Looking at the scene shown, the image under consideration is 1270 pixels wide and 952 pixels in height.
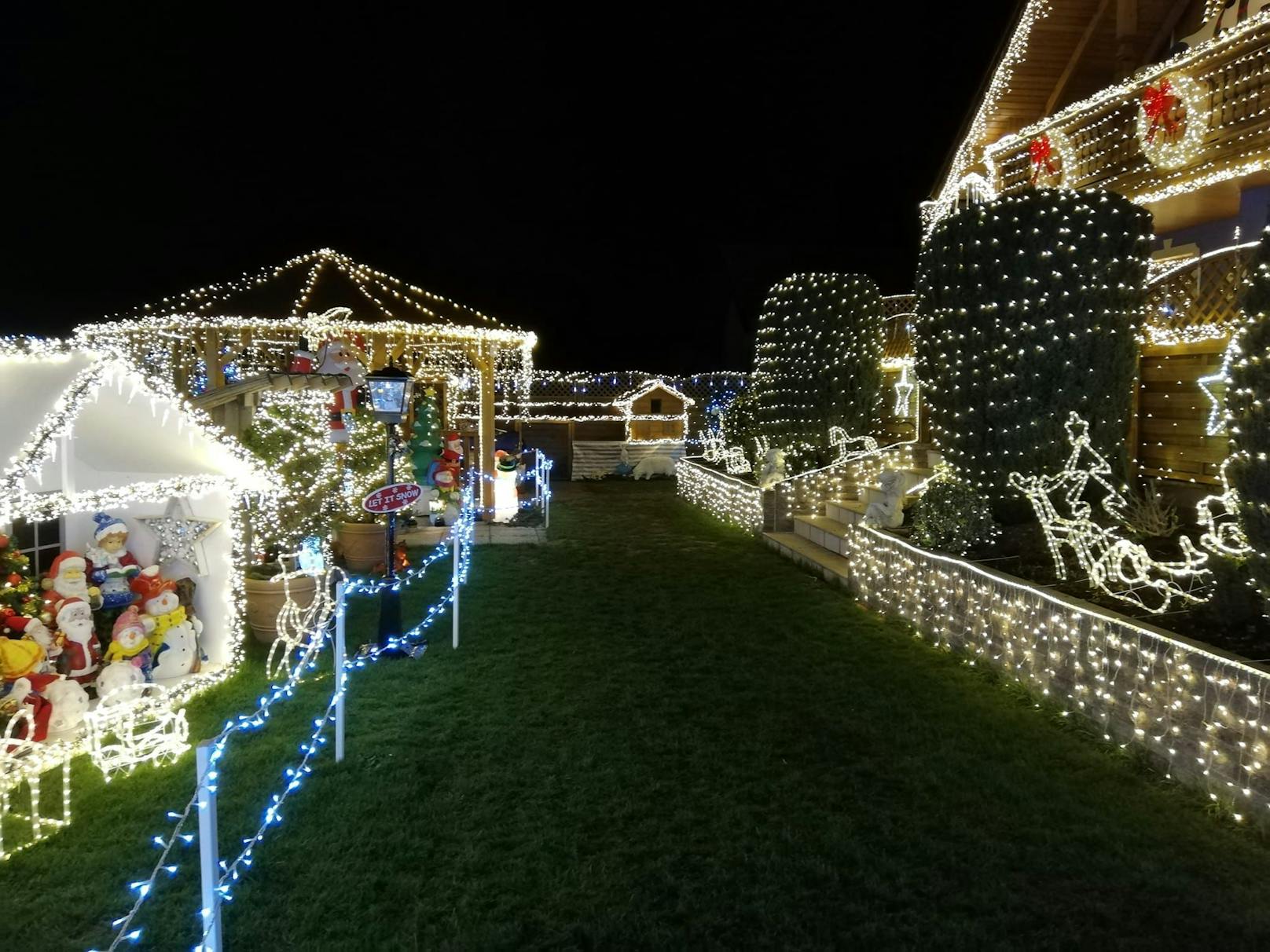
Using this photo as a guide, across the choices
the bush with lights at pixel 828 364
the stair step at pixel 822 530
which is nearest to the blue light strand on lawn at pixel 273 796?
the stair step at pixel 822 530

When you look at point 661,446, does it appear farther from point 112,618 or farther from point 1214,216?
point 112,618

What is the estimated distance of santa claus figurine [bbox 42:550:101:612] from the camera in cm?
529

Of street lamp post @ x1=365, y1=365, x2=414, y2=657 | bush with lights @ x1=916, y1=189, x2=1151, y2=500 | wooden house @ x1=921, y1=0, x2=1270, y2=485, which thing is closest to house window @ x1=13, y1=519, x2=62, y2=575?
street lamp post @ x1=365, y1=365, x2=414, y2=657

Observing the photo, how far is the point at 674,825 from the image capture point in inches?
168

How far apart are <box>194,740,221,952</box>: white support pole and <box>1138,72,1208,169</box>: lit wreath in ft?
38.6

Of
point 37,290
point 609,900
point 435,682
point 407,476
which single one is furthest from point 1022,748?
point 37,290

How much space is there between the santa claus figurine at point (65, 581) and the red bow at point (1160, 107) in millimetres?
12147

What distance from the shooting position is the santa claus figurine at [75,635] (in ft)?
17.4

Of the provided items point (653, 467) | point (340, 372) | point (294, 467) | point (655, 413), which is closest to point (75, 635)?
point (294, 467)

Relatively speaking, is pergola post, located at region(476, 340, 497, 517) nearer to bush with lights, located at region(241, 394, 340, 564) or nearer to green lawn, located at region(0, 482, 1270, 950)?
bush with lights, located at region(241, 394, 340, 564)

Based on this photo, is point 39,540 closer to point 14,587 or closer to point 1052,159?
point 14,587

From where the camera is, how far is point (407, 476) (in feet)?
42.7

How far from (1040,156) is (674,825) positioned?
12.5 metres

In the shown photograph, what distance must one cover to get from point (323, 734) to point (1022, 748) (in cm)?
445
